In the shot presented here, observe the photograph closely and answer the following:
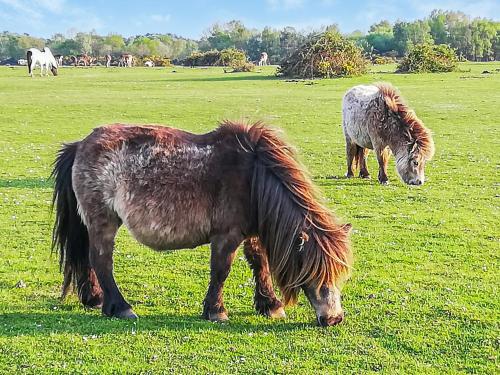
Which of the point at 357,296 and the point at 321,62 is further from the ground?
the point at 321,62

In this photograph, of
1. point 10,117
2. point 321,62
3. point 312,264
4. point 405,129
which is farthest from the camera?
point 321,62

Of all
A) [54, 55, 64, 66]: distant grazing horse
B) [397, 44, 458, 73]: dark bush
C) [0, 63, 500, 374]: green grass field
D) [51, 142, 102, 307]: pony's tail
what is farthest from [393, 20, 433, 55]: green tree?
[51, 142, 102, 307]: pony's tail

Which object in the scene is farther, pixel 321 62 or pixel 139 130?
pixel 321 62

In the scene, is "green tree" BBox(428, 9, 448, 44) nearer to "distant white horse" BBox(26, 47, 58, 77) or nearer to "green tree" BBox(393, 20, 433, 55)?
"green tree" BBox(393, 20, 433, 55)

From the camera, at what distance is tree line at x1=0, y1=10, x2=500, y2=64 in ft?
342

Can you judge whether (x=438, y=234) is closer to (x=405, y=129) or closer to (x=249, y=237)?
(x=405, y=129)

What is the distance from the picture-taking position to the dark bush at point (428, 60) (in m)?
55.3

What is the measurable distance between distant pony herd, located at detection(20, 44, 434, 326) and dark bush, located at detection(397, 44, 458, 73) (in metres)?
51.6

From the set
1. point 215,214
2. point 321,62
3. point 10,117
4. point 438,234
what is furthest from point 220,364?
point 321,62

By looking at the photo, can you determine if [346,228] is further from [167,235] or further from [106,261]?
[106,261]

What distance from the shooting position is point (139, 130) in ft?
22.4

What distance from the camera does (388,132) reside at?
1353cm

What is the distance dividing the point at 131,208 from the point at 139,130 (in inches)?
35.9

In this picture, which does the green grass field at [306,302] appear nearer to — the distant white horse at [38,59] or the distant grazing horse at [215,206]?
the distant grazing horse at [215,206]
